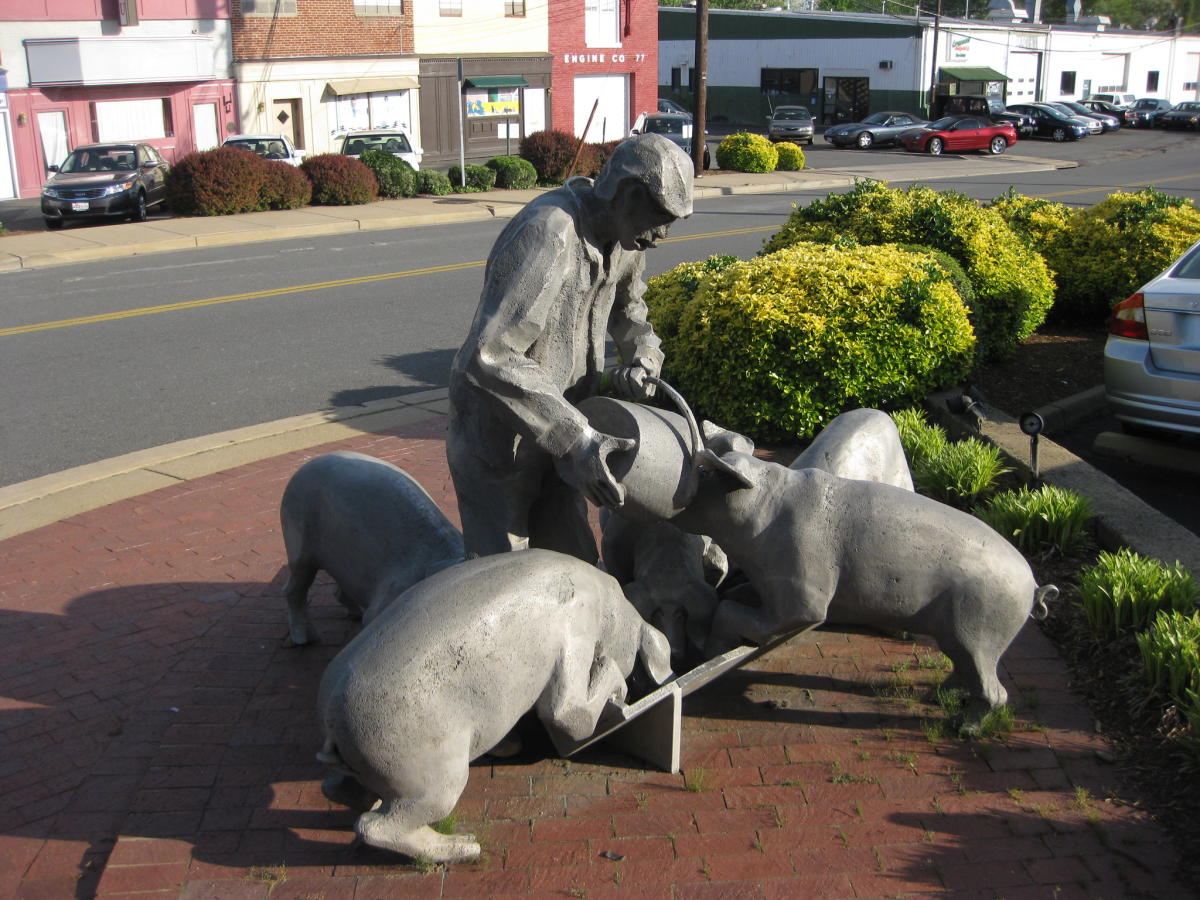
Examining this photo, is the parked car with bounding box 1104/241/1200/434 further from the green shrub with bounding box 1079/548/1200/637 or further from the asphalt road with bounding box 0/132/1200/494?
the asphalt road with bounding box 0/132/1200/494

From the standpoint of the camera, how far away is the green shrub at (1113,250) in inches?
428

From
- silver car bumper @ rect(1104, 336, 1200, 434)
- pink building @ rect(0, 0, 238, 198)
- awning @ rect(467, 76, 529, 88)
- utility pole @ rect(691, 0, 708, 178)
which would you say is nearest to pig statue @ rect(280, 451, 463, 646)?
silver car bumper @ rect(1104, 336, 1200, 434)

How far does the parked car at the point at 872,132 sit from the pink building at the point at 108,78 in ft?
71.6

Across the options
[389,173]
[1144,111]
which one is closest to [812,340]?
[389,173]

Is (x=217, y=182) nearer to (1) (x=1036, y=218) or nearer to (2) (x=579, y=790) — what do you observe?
(1) (x=1036, y=218)

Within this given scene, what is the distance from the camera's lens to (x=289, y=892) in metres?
3.44

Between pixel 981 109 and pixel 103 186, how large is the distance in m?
36.5

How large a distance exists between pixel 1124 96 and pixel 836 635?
197ft

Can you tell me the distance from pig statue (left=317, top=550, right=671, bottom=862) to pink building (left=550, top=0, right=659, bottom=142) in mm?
36329

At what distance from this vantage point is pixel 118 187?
2125 centimetres

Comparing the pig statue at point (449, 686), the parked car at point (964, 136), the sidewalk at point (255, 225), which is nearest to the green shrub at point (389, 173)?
the sidewalk at point (255, 225)

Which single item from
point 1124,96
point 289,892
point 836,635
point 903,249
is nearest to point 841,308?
point 903,249

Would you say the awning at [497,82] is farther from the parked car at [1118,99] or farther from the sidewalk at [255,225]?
the parked car at [1118,99]

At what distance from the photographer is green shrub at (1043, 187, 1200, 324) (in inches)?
428
